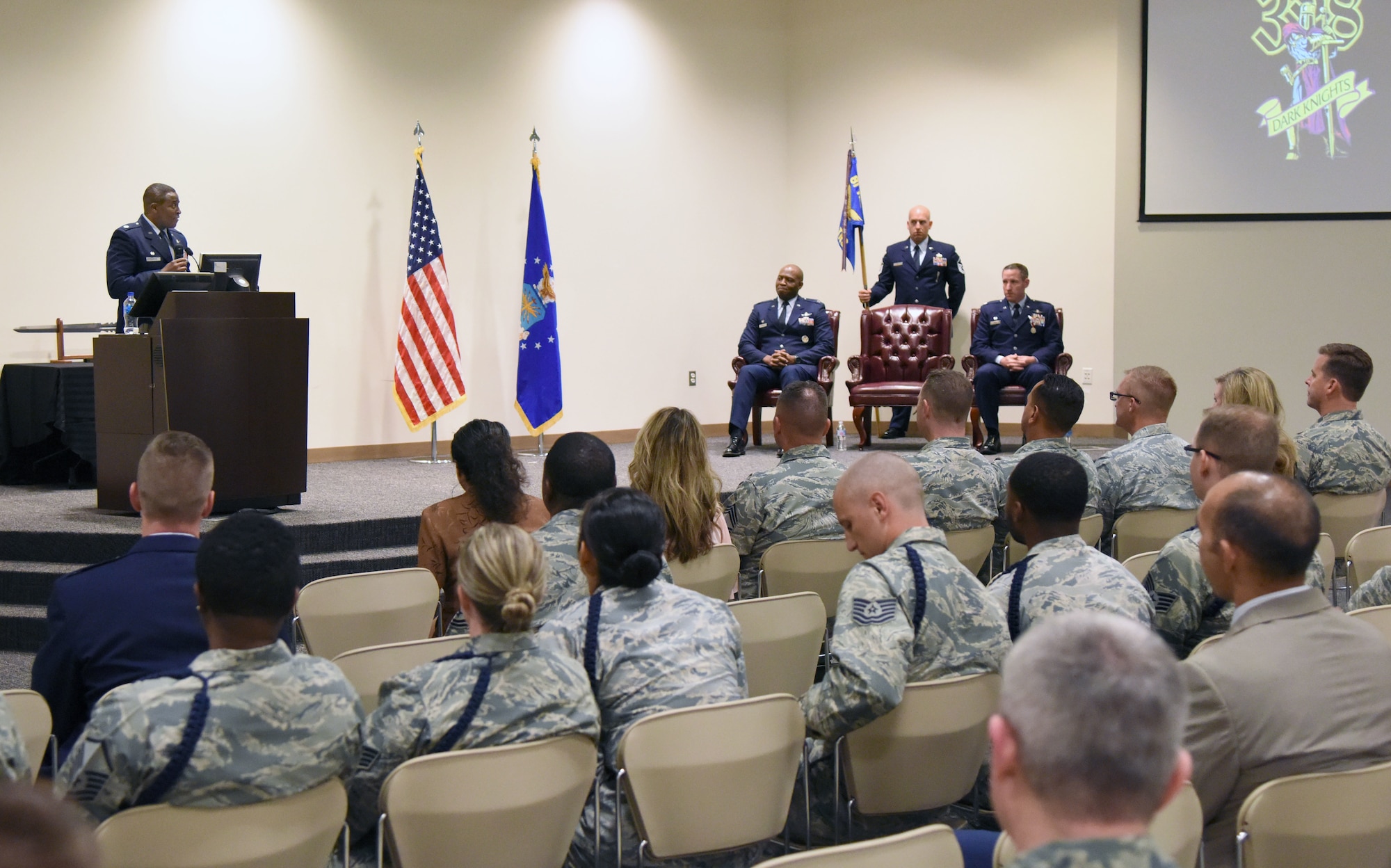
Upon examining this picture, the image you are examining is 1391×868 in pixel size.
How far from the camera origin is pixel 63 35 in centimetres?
753

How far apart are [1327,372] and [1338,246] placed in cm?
437

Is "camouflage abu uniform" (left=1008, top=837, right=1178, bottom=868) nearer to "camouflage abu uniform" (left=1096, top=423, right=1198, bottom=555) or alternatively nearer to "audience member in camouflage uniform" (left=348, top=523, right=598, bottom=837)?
"audience member in camouflage uniform" (left=348, top=523, right=598, bottom=837)

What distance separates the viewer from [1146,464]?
4617 millimetres

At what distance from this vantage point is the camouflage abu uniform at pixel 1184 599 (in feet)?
10.1

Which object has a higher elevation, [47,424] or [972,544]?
[47,424]

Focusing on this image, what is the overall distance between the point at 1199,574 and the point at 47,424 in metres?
6.08

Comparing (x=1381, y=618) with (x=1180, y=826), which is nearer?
(x=1180, y=826)

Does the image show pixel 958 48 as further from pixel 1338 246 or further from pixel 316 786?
pixel 316 786

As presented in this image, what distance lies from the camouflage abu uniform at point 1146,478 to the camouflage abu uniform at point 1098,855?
3559 millimetres

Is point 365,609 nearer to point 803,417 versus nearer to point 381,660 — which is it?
point 381,660

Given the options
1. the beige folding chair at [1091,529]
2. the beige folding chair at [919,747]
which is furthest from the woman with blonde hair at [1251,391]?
the beige folding chair at [919,747]

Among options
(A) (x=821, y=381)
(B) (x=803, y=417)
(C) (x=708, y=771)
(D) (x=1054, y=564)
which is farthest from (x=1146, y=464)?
(A) (x=821, y=381)

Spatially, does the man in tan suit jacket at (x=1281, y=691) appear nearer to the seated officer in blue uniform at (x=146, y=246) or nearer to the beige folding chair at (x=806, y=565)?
the beige folding chair at (x=806, y=565)

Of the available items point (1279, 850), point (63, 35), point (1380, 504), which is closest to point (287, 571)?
point (1279, 850)
